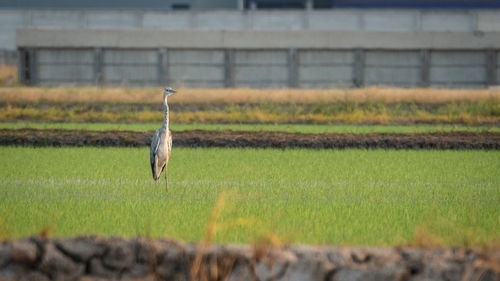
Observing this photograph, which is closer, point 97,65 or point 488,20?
point 97,65

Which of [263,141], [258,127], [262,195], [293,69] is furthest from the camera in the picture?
[293,69]

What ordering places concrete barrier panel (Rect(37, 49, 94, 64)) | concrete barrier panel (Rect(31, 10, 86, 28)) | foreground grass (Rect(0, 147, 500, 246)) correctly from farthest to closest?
1. concrete barrier panel (Rect(31, 10, 86, 28))
2. concrete barrier panel (Rect(37, 49, 94, 64))
3. foreground grass (Rect(0, 147, 500, 246))

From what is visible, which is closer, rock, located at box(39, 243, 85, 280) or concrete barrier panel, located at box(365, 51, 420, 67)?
rock, located at box(39, 243, 85, 280)

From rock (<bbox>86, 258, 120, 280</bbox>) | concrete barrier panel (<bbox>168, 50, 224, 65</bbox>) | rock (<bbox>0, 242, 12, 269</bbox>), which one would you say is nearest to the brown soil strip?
rock (<bbox>86, 258, 120, 280</bbox>)

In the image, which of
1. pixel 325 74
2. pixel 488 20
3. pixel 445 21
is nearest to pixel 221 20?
pixel 325 74

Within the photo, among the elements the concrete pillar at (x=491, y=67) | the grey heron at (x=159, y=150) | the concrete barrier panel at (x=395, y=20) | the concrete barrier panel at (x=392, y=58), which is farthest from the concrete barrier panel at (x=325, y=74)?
the grey heron at (x=159, y=150)

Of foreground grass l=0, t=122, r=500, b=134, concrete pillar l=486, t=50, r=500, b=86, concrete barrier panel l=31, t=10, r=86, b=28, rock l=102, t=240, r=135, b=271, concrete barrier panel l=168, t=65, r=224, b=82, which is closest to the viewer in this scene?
rock l=102, t=240, r=135, b=271

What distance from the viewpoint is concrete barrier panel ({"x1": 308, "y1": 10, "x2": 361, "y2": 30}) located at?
122 feet

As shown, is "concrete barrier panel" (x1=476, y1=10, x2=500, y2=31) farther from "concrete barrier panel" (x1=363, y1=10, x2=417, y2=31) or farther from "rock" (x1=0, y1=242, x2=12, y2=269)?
"rock" (x1=0, y1=242, x2=12, y2=269)

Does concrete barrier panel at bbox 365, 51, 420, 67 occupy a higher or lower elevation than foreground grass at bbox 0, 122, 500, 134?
higher

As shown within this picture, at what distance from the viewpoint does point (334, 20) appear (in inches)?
1467

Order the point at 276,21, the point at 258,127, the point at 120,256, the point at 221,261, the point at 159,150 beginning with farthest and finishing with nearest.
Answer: the point at 276,21
the point at 258,127
the point at 159,150
the point at 120,256
the point at 221,261

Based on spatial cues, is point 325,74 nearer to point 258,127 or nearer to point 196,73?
point 196,73

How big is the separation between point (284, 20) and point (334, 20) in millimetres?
2531
